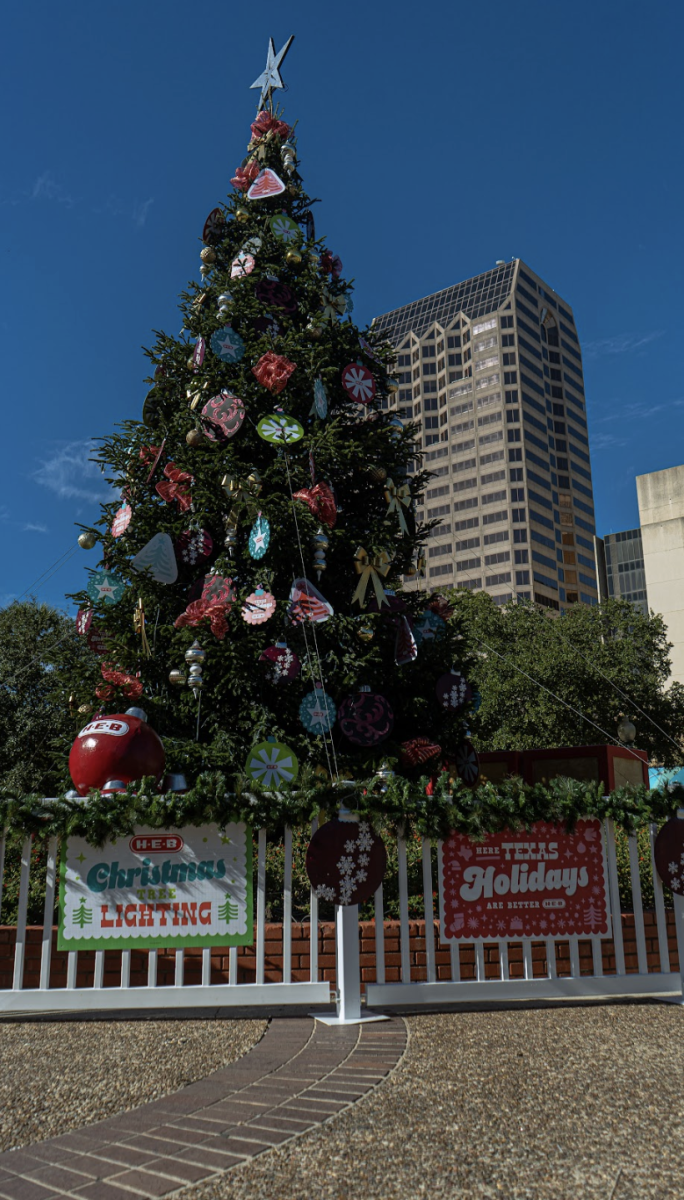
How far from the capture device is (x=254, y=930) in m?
5.56

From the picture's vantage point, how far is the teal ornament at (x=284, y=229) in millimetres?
10625

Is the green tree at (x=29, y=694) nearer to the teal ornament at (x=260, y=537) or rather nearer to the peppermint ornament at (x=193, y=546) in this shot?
the peppermint ornament at (x=193, y=546)

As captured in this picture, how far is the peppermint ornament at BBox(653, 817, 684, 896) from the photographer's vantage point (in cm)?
581

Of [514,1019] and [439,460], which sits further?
[439,460]

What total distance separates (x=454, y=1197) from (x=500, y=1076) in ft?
4.71

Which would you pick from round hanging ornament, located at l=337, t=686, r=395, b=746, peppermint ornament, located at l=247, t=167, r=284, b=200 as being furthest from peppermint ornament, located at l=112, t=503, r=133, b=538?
peppermint ornament, located at l=247, t=167, r=284, b=200

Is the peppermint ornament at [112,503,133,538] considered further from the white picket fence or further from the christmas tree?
the white picket fence

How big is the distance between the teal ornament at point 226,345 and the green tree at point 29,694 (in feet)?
26.5

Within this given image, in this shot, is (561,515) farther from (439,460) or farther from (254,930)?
(254,930)

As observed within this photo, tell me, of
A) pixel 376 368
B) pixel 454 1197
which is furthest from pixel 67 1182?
pixel 376 368

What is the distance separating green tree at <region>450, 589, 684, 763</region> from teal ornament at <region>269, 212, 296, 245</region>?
17812 millimetres

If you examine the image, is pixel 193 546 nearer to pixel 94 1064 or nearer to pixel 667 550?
pixel 94 1064

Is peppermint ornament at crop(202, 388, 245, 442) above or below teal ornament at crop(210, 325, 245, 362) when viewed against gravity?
below

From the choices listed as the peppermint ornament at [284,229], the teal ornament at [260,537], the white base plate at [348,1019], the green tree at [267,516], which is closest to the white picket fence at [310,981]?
the white base plate at [348,1019]
